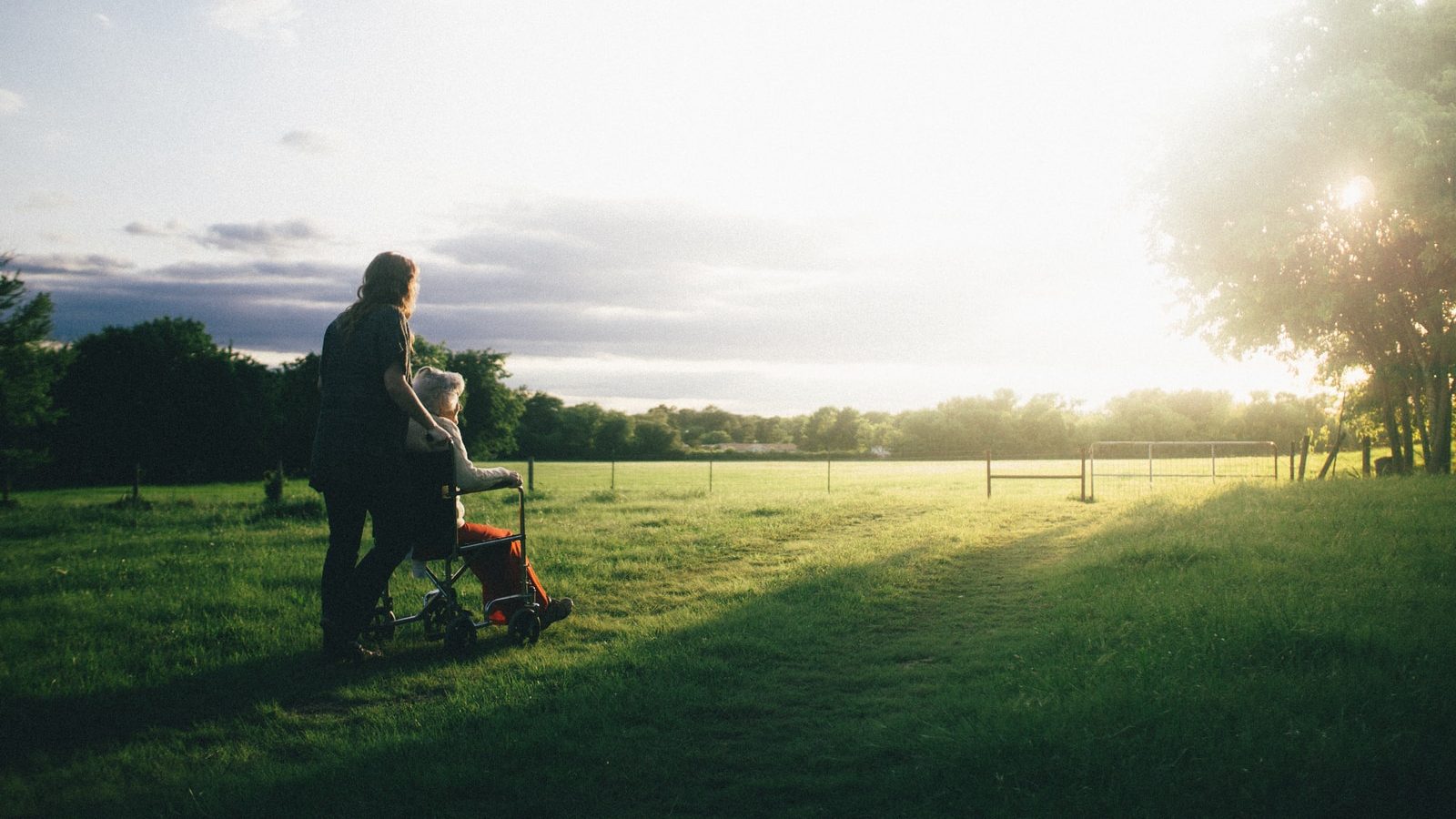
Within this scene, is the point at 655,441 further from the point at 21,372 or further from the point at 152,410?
the point at 21,372

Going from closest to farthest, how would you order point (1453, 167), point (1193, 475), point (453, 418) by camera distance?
point (453, 418) → point (1453, 167) → point (1193, 475)

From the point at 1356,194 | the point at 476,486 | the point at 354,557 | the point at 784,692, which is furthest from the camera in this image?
the point at 1356,194

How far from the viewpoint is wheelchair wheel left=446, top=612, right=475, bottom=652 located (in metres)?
5.65

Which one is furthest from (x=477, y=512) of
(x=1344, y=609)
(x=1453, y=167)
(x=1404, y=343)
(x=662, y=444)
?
(x=662, y=444)

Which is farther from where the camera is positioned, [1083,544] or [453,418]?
[1083,544]

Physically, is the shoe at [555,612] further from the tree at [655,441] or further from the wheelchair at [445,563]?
the tree at [655,441]

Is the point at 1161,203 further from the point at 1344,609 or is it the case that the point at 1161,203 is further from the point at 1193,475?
the point at 1344,609

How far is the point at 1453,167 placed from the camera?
1451 cm

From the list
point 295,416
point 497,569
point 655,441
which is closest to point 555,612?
point 497,569

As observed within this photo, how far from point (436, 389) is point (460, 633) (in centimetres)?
179

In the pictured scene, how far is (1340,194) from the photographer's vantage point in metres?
16.6

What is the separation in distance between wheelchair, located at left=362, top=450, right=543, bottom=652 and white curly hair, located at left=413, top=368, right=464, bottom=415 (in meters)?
0.54

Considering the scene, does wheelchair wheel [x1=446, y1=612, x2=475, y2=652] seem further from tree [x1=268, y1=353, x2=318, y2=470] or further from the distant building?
the distant building

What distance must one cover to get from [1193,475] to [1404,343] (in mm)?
7845
